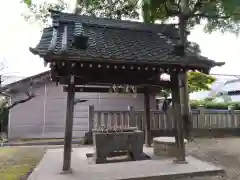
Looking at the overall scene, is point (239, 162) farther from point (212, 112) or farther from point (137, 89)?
point (212, 112)

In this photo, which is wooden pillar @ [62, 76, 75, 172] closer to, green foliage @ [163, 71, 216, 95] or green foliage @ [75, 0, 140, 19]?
green foliage @ [75, 0, 140, 19]

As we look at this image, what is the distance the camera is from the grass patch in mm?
5067

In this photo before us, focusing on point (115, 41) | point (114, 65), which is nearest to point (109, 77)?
point (114, 65)

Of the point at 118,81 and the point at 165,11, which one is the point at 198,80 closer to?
the point at 165,11

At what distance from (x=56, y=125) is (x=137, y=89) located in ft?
20.4

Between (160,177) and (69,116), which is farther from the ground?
(69,116)

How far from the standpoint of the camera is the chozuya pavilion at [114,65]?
16.2ft

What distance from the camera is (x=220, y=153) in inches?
272

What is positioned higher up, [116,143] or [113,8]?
[113,8]

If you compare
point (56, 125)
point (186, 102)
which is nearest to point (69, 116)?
point (186, 102)

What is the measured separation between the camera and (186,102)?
926cm

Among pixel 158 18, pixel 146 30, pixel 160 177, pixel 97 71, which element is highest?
pixel 158 18

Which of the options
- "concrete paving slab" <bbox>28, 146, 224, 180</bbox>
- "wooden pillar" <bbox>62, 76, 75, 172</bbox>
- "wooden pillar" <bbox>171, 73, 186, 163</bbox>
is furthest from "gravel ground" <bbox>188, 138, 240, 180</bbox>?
"wooden pillar" <bbox>62, 76, 75, 172</bbox>

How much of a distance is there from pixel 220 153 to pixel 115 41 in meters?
5.02
